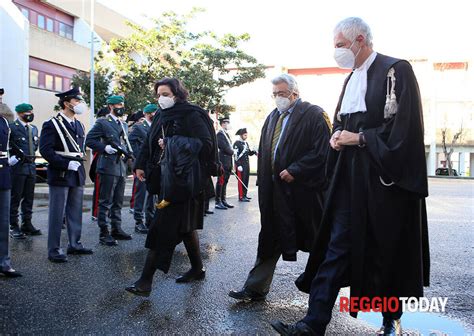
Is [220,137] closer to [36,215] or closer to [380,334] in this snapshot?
[36,215]

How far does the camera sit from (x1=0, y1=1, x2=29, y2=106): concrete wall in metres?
26.2

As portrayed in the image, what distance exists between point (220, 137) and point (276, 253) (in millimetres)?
7530

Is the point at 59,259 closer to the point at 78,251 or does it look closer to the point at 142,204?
the point at 78,251

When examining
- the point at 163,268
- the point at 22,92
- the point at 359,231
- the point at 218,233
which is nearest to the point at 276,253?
the point at 163,268

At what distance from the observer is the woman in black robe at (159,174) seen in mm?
4195

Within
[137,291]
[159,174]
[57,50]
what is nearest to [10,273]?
[137,291]

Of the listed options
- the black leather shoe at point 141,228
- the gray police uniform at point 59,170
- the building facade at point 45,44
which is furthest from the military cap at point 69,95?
the building facade at point 45,44

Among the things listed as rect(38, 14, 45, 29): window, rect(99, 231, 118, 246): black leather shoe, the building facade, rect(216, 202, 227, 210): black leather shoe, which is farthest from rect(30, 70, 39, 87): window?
rect(99, 231, 118, 246): black leather shoe

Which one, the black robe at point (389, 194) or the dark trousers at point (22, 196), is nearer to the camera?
the black robe at point (389, 194)

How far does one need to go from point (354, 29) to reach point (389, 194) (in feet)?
3.69

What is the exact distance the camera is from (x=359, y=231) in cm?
289

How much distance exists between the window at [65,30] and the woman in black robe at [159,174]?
101 feet

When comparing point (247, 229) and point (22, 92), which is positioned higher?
point (22, 92)

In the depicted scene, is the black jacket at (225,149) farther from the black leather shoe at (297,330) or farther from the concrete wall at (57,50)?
the concrete wall at (57,50)
